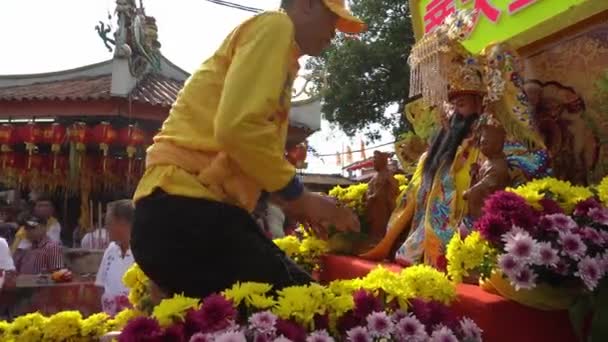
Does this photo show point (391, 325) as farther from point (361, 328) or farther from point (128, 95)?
point (128, 95)

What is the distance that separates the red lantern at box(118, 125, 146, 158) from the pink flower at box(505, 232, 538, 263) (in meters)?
7.06

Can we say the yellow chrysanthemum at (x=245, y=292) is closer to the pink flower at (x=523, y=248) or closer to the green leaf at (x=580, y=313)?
the pink flower at (x=523, y=248)

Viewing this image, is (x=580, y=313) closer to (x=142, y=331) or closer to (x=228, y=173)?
(x=228, y=173)

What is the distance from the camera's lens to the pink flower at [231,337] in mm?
1365

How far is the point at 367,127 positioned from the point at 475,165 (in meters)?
11.1

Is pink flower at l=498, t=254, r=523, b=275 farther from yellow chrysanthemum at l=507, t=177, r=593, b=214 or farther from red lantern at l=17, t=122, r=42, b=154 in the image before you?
red lantern at l=17, t=122, r=42, b=154

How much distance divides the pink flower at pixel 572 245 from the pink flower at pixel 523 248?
8 centimetres

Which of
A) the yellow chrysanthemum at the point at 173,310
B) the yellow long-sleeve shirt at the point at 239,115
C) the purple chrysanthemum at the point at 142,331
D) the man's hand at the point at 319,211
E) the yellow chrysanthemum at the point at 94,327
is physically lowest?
the yellow chrysanthemum at the point at 94,327

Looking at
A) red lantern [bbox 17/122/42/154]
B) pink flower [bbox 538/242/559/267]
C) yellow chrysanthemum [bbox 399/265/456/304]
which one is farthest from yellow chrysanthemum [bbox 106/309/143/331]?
red lantern [bbox 17/122/42/154]

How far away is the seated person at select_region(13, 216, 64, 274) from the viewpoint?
5.99m

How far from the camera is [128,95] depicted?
856 cm

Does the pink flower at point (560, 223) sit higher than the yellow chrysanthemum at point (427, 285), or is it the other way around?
the pink flower at point (560, 223)

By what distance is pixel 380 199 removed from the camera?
3.48m

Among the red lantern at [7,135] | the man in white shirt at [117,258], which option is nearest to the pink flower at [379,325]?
the man in white shirt at [117,258]
